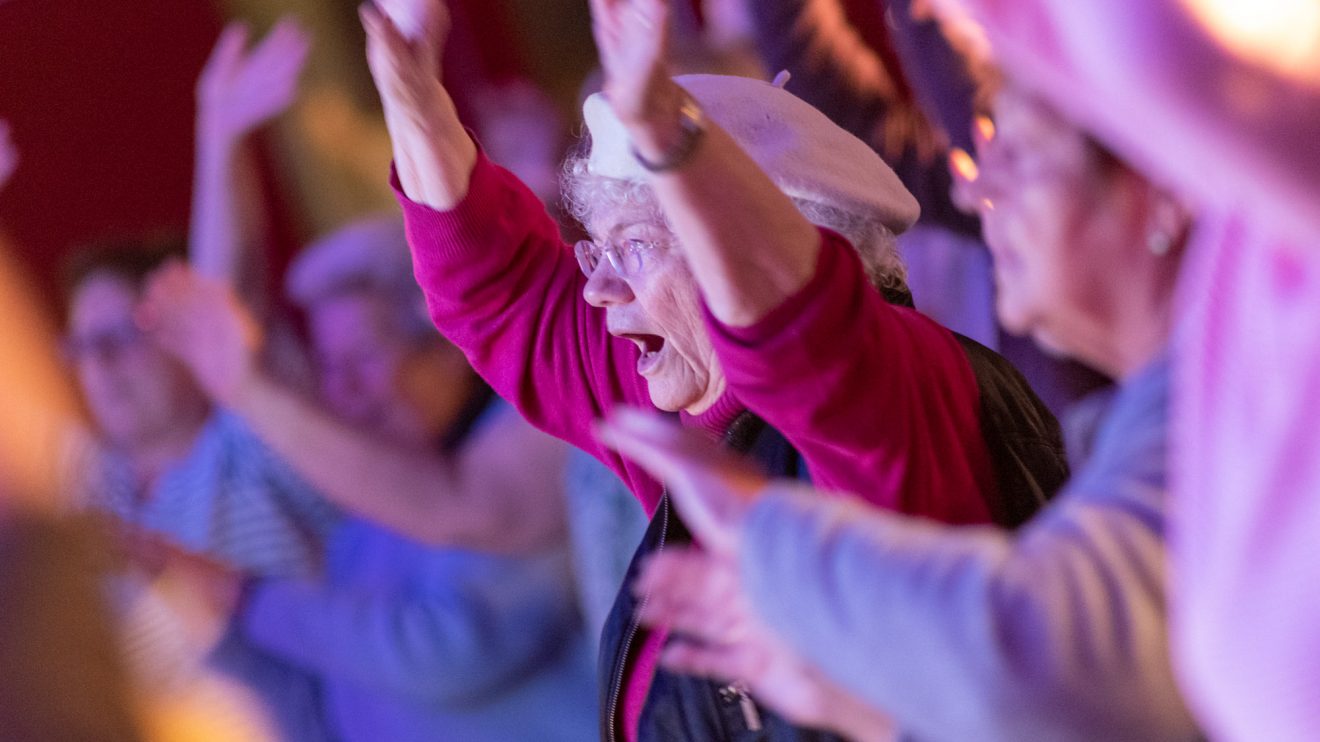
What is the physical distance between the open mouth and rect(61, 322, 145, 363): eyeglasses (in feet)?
6.17

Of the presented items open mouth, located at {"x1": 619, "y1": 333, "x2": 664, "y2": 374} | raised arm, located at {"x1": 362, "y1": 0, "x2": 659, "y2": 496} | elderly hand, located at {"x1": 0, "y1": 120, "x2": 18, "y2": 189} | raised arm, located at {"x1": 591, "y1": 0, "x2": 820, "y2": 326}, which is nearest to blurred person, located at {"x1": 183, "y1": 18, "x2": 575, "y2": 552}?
elderly hand, located at {"x1": 0, "y1": 120, "x2": 18, "y2": 189}

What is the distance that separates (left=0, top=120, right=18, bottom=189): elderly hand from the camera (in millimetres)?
2596

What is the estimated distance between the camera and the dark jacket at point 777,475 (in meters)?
0.94

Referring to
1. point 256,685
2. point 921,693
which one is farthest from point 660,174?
point 256,685

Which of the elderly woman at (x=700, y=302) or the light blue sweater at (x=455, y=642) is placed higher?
the elderly woman at (x=700, y=302)

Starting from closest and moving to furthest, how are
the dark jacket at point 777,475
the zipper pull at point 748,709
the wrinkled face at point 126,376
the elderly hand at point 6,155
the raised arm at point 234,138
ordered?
the dark jacket at point 777,475
the zipper pull at point 748,709
the elderly hand at point 6,155
the wrinkled face at point 126,376
the raised arm at point 234,138

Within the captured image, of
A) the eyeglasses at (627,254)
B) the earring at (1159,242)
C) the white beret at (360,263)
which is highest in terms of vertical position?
the earring at (1159,242)

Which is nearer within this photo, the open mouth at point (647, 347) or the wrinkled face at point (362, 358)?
the open mouth at point (647, 347)

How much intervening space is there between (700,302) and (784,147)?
0.25 metres

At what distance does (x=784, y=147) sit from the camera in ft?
3.35

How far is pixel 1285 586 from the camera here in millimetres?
586

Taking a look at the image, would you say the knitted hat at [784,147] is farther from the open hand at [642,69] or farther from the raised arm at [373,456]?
the raised arm at [373,456]

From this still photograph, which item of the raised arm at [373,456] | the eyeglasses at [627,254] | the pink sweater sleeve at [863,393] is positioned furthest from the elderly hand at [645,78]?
the raised arm at [373,456]

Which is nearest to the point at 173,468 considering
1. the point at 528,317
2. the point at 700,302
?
the point at 528,317
